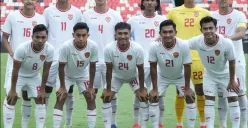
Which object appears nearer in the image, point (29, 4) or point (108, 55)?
point (108, 55)

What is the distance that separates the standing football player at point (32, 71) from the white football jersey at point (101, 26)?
905 mm

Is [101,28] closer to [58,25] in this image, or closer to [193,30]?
[58,25]

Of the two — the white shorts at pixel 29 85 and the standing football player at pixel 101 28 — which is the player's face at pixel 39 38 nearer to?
the white shorts at pixel 29 85

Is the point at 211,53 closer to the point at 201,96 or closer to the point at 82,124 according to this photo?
the point at 201,96

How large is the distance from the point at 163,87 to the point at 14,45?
200 cm

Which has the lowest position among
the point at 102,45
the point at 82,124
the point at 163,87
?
the point at 82,124

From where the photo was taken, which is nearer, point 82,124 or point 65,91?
point 65,91

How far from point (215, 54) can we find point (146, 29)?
1.14 m

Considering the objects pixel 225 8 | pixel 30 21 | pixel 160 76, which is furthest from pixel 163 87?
pixel 30 21

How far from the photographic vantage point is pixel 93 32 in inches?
337

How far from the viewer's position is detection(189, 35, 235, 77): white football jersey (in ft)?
25.2

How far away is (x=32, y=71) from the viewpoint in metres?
7.91

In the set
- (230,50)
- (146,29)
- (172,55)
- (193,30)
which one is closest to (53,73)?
(146,29)

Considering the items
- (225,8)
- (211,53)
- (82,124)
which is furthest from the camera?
Answer: (82,124)
